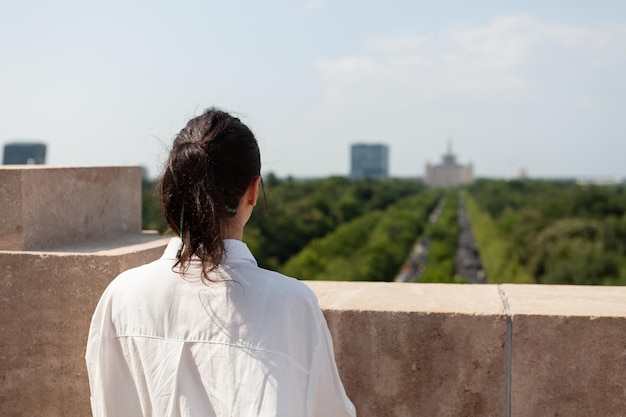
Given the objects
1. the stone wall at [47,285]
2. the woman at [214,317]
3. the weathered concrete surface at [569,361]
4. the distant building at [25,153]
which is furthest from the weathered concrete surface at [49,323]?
the distant building at [25,153]

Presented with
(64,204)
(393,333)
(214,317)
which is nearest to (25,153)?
(64,204)

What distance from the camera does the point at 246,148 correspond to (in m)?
1.50

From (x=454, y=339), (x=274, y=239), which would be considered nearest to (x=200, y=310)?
(x=454, y=339)

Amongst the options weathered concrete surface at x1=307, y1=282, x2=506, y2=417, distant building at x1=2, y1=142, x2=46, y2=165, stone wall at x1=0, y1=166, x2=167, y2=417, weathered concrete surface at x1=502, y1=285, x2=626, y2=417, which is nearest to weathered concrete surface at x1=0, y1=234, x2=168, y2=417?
stone wall at x1=0, y1=166, x2=167, y2=417

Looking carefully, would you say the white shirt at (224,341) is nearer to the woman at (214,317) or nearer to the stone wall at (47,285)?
the woman at (214,317)

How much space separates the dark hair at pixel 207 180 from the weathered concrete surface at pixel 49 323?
943mm

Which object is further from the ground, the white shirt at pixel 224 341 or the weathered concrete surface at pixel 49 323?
the white shirt at pixel 224 341

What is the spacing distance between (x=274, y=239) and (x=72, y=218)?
4321cm

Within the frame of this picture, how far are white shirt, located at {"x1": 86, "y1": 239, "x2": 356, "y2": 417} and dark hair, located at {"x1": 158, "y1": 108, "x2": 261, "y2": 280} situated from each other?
0.14 feet

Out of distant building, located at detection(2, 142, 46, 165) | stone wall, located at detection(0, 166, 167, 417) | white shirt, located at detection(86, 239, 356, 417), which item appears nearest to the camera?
white shirt, located at detection(86, 239, 356, 417)

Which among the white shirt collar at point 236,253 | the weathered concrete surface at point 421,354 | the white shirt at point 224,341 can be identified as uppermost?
the white shirt collar at point 236,253

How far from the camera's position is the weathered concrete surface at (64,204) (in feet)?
7.94

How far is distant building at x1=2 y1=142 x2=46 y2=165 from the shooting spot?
5.32 m

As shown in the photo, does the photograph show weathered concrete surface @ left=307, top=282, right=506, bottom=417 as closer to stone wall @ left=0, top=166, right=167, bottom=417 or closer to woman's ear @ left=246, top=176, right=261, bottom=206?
stone wall @ left=0, top=166, right=167, bottom=417
